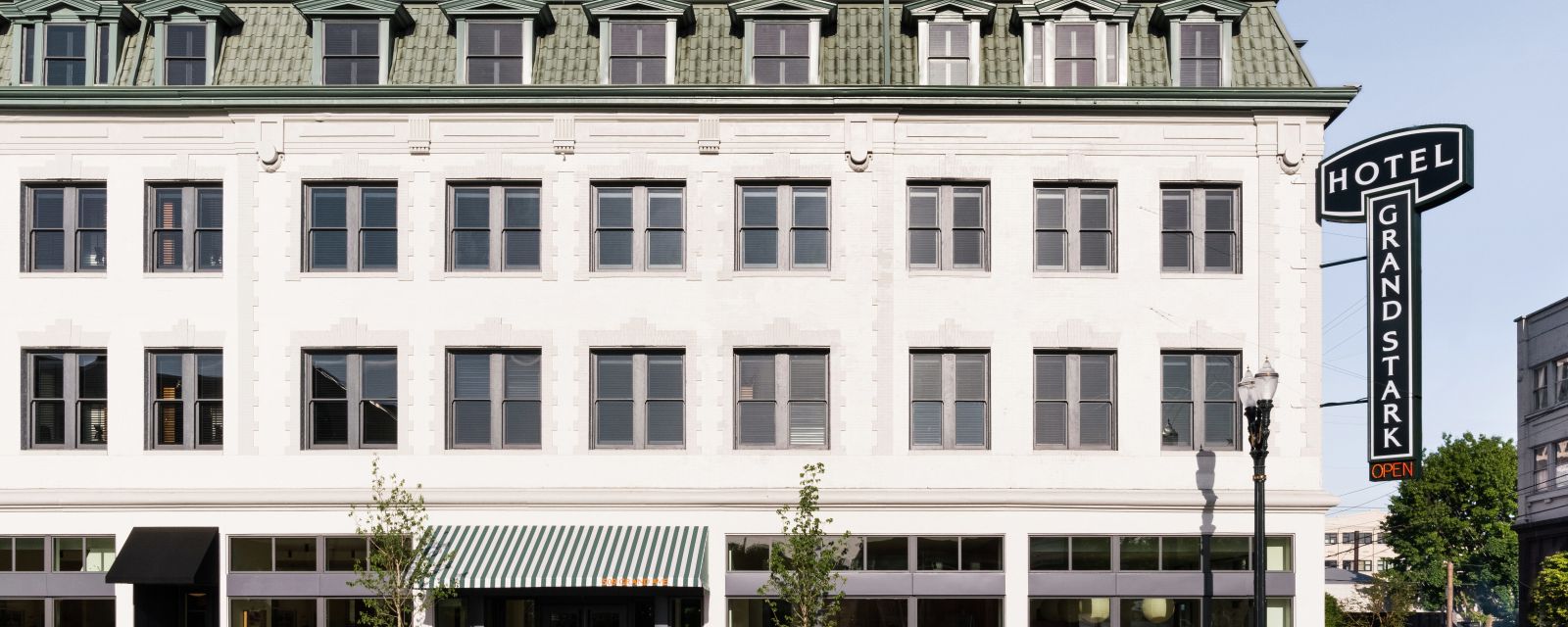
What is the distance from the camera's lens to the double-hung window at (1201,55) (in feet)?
77.5

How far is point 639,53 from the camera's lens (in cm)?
2372

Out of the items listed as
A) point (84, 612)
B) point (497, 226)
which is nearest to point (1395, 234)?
point (497, 226)

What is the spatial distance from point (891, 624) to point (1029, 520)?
286cm

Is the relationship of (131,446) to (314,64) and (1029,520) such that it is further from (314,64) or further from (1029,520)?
(1029,520)

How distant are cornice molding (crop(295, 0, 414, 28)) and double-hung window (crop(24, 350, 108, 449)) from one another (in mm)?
6755

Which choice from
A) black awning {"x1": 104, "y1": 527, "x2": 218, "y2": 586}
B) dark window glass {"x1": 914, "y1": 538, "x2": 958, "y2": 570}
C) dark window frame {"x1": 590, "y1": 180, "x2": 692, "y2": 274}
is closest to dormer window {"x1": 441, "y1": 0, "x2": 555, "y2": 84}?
dark window frame {"x1": 590, "y1": 180, "x2": 692, "y2": 274}

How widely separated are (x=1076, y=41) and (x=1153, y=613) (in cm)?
975

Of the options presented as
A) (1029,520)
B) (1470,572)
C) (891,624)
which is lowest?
(1470,572)

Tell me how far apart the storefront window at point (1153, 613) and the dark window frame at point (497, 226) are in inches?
446

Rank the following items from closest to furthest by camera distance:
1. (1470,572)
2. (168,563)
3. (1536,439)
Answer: (168,563) → (1536,439) → (1470,572)

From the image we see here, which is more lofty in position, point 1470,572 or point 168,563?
point 168,563

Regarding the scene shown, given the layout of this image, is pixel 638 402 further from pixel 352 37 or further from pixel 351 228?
pixel 352 37

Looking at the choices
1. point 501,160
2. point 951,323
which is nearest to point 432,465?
point 501,160

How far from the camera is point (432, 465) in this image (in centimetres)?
2289
